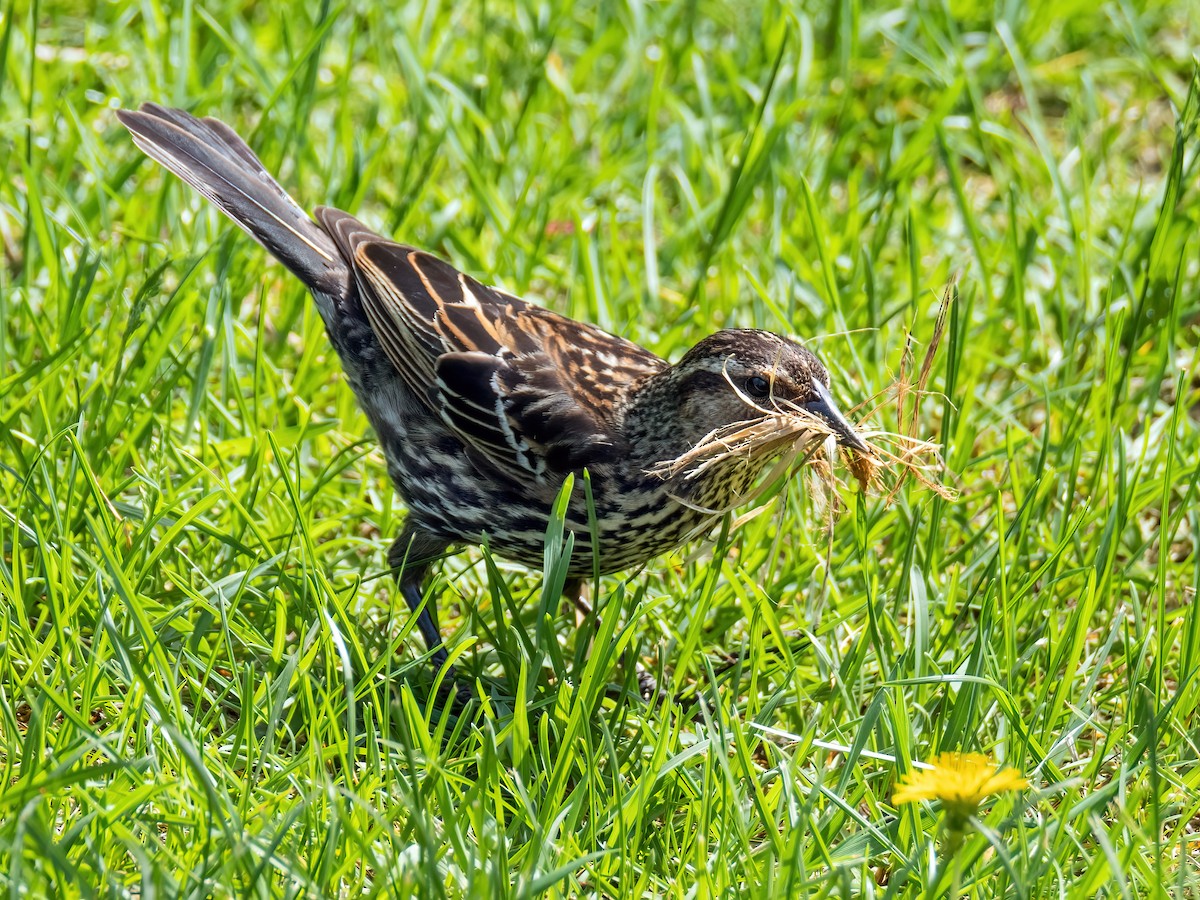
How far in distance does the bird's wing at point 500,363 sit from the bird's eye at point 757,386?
0.44 meters

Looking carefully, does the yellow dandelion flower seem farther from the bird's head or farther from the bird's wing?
the bird's wing

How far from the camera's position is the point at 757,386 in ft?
13.5

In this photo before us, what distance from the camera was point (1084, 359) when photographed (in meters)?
5.62

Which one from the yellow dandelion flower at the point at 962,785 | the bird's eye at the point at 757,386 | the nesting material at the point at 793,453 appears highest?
the bird's eye at the point at 757,386

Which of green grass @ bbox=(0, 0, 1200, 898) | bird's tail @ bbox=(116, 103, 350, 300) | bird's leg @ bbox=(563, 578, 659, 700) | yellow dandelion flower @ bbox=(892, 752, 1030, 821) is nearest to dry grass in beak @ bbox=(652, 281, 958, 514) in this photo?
green grass @ bbox=(0, 0, 1200, 898)

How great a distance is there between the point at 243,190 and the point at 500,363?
114 centimetres

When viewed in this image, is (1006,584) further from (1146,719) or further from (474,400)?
(474,400)

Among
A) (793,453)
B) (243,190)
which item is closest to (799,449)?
(793,453)

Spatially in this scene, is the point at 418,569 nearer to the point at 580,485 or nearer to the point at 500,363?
the point at 580,485

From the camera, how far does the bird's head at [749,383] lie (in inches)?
158

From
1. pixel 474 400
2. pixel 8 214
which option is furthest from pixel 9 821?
pixel 8 214

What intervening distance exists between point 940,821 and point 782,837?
36cm

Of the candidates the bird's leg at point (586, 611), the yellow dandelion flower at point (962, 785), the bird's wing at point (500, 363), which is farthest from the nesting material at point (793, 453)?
the yellow dandelion flower at point (962, 785)

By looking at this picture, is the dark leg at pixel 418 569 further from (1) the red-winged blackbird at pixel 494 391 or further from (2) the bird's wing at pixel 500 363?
(2) the bird's wing at pixel 500 363
